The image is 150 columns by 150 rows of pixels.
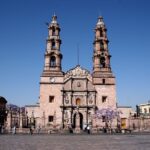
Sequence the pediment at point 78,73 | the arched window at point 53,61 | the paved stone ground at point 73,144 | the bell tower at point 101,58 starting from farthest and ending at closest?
A: the pediment at point 78,73
the arched window at point 53,61
the bell tower at point 101,58
the paved stone ground at point 73,144

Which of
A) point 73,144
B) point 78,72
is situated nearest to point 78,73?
point 78,72

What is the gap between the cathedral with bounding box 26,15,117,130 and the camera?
56.6 meters

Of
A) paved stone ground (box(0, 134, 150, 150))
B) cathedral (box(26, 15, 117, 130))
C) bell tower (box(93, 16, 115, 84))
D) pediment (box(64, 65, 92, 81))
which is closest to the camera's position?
paved stone ground (box(0, 134, 150, 150))

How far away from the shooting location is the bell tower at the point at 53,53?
190 feet

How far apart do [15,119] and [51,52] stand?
1406 centimetres

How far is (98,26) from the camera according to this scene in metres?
60.2

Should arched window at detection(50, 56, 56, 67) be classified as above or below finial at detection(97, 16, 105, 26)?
below

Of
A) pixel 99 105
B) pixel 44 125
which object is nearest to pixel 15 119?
pixel 44 125

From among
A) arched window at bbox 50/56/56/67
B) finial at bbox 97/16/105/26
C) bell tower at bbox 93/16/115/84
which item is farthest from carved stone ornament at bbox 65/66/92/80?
finial at bbox 97/16/105/26

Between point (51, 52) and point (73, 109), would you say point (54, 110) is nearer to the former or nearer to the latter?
point (73, 109)

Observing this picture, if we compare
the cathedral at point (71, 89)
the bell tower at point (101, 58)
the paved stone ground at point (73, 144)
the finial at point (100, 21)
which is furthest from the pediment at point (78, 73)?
the paved stone ground at point (73, 144)

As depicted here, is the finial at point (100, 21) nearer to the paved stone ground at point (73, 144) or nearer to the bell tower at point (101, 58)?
the bell tower at point (101, 58)

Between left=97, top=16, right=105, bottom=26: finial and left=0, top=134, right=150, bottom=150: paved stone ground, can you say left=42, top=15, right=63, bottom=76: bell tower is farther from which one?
left=0, top=134, right=150, bottom=150: paved stone ground

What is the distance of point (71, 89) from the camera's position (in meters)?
57.8
